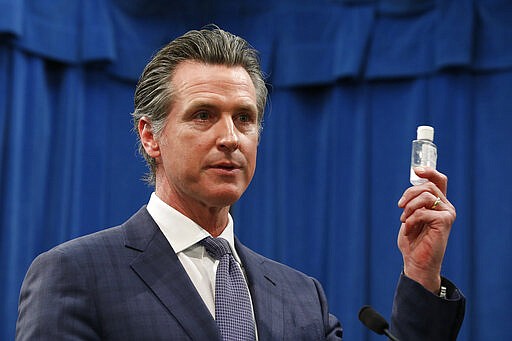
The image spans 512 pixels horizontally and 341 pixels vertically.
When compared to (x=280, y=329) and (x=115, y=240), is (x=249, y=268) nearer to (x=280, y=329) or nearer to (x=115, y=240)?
(x=280, y=329)

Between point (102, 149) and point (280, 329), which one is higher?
point (102, 149)

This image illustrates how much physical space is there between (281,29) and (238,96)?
8.36 feet

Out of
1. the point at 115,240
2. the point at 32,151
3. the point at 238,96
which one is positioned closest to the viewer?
the point at 115,240

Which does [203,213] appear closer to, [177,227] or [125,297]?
[177,227]

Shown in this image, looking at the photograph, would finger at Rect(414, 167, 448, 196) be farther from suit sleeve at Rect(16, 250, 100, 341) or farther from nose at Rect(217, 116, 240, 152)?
suit sleeve at Rect(16, 250, 100, 341)

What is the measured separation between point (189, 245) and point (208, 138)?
25cm

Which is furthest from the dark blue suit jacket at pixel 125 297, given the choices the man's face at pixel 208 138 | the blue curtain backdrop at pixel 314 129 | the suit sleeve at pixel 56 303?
the blue curtain backdrop at pixel 314 129

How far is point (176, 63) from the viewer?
6.55 ft

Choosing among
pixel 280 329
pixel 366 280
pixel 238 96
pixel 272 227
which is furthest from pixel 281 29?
pixel 280 329

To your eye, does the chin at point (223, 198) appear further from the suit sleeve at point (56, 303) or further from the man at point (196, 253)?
the suit sleeve at point (56, 303)

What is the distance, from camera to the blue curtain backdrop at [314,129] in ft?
12.5

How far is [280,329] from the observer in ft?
5.97

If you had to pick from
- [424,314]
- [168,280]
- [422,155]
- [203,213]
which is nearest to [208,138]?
[203,213]

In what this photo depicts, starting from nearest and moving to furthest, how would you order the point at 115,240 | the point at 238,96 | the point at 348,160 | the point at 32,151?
1. the point at 115,240
2. the point at 238,96
3. the point at 32,151
4. the point at 348,160
